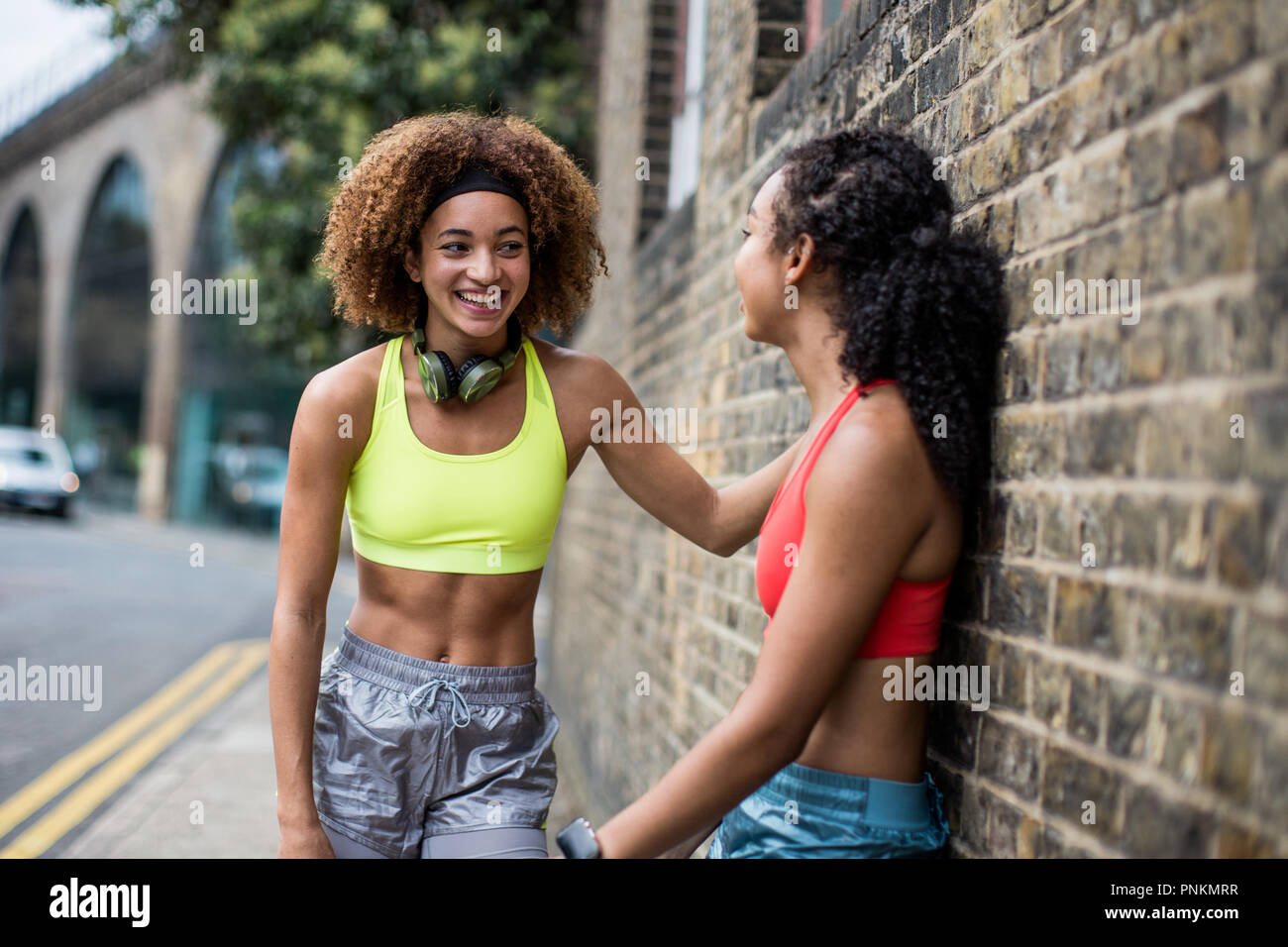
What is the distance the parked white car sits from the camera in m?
22.2

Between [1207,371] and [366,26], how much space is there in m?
12.1

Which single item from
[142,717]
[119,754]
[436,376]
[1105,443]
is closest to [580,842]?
[1105,443]

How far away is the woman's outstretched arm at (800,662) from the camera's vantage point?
1746mm

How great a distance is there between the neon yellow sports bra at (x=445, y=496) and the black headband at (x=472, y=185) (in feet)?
1.21

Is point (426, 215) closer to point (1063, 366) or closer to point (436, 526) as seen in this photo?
point (436, 526)

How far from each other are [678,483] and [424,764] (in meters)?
0.87

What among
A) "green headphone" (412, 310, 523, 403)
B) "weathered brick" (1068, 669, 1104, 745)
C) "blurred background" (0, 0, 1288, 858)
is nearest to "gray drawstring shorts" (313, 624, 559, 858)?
"green headphone" (412, 310, 523, 403)

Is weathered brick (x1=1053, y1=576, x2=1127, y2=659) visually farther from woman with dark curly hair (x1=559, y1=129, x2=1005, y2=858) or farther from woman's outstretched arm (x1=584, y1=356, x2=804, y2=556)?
woman's outstretched arm (x1=584, y1=356, x2=804, y2=556)

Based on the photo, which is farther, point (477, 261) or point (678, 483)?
point (678, 483)

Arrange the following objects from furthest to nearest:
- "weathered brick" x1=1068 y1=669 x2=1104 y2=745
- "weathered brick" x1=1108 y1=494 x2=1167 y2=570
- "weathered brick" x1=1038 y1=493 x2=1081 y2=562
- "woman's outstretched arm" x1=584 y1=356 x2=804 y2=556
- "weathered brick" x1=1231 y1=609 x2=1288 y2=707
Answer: "woman's outstretched arm" x1=584 y1=356 x2=804 y2=556 → "weathered brick" x1=1038 y1=493 x2=1081 y2=562 → "weathered brick" x1=1068 y1=669 x2=1104 y2=745 → "weathered brick" x1=1108 y1=494 x2=1167 y2=570 → "weathered brick" x1=1231 y1=609 x2=1288 y2=707

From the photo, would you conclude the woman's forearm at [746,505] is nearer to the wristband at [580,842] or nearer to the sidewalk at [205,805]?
the wristband at [580,842]

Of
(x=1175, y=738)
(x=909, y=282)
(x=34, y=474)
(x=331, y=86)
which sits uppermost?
(x=331, y=86)

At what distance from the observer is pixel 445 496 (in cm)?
244

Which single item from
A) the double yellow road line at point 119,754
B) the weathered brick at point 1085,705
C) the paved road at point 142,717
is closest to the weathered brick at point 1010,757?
the weathered brick at point 1085,705
